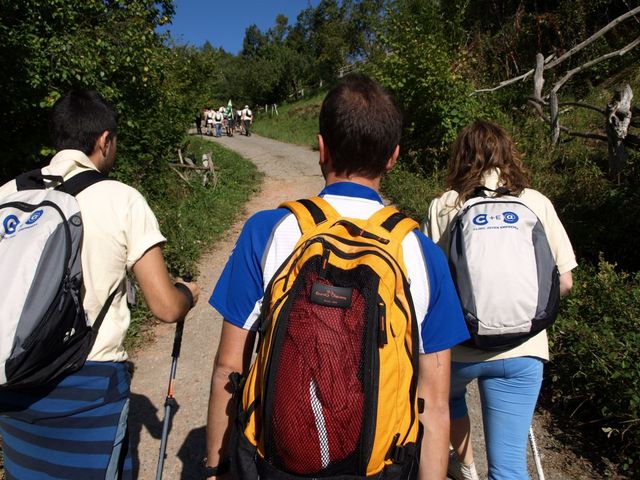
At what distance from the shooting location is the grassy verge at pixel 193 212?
6363 millimetres

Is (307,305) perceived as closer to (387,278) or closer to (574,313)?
(387,278)

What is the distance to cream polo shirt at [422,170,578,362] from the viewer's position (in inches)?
78.3

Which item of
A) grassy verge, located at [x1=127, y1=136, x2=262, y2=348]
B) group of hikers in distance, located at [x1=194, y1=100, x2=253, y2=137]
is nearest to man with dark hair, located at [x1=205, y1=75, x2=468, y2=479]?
grassy verge, located at [x1=127, y1=136, x2=262, y2=348]

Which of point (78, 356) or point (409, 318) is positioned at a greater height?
point (409, 318)

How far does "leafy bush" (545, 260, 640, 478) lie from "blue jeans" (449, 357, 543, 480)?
140cm

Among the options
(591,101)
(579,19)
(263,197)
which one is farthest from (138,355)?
(579,19)

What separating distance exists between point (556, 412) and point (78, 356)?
3.49 metres

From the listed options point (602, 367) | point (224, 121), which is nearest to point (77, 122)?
point (602, 367)

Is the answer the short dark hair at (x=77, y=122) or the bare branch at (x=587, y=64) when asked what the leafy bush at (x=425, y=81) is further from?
the short dark hair at (x=77, y=122)

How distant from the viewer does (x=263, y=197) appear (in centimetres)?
1037

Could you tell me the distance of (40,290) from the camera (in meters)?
1.43

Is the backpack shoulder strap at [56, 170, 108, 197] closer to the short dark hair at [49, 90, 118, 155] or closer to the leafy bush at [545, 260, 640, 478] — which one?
the short dark hair at [49, 90, 118, 155]

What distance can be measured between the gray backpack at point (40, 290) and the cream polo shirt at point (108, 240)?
0.21ft

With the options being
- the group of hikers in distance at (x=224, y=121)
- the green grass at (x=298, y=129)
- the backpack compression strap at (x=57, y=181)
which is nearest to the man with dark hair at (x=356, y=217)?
the backpack compression strap at (x=57, y=181)
